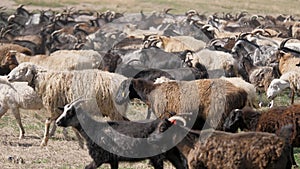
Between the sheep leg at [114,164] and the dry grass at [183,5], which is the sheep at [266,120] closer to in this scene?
the sheep leg at [114,164]

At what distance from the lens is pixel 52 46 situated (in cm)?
2167

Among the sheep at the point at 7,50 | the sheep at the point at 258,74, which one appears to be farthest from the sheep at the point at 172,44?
the sheep at the point at 7,50

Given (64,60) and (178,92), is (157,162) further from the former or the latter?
(64,60)

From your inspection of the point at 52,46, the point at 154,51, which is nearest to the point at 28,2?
the point at 52,46

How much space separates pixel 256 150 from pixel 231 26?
21957mm

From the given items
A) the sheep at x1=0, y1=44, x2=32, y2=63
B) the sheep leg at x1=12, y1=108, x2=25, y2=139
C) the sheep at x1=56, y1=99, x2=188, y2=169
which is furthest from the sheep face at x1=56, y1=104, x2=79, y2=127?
the sheep at x1=0, y1=44, x2=32, y2=63

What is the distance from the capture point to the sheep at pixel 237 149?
7.63 m

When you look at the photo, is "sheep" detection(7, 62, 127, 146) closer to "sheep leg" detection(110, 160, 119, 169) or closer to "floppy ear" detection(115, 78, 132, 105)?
"floppy ear" detection(115, 78, 132, 105)

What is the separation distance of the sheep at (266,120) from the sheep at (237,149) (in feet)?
4.41

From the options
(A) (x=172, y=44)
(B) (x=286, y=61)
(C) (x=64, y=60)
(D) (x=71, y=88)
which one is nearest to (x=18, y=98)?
(D) (x=71, y=88)

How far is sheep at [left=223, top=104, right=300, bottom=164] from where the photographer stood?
9.35 meters

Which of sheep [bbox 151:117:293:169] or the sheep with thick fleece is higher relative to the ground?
sheep [bbox 151:117:293:169]

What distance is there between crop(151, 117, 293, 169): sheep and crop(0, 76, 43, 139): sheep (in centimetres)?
421

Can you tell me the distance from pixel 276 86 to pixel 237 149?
22.7 feet
